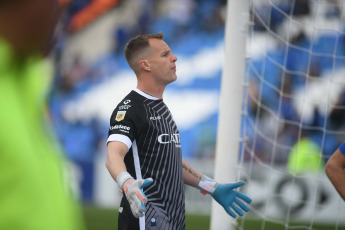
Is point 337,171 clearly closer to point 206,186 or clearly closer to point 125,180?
point 206,186

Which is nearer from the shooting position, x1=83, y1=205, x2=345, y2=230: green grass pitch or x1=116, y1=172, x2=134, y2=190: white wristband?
x1=116, y1=172, x2=134, y2=190: white wristband

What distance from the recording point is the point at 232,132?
3.73m

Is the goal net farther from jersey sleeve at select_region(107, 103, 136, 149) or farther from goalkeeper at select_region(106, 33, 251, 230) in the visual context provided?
jersey sleeve at select_region(107, 103, 136, 149)

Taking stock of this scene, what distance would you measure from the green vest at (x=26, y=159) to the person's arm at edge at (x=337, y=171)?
90.8 inches

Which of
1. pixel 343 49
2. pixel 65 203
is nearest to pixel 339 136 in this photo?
pixel 343 49

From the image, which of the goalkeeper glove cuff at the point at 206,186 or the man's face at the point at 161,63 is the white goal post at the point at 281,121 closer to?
the goalkeeper glove cuff at the point at 206,186

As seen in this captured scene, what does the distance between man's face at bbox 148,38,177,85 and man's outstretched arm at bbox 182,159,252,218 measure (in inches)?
20.7

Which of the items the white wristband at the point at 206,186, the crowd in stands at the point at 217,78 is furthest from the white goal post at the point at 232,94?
the crowd in stands at the point at 217,78

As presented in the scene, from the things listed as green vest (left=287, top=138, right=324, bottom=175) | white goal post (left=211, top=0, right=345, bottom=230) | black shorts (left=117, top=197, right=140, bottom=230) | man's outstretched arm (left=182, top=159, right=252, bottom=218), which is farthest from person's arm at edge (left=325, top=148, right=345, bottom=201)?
green vest (left=287, top=138, right=324, bottom=175)

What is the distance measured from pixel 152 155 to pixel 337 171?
1.08 metres

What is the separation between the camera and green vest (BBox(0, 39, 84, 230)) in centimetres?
92

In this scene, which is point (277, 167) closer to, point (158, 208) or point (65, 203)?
point (158, 208)

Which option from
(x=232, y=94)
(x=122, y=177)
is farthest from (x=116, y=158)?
(x=232, y=94)

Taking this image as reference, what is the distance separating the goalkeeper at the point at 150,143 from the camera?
273cm
